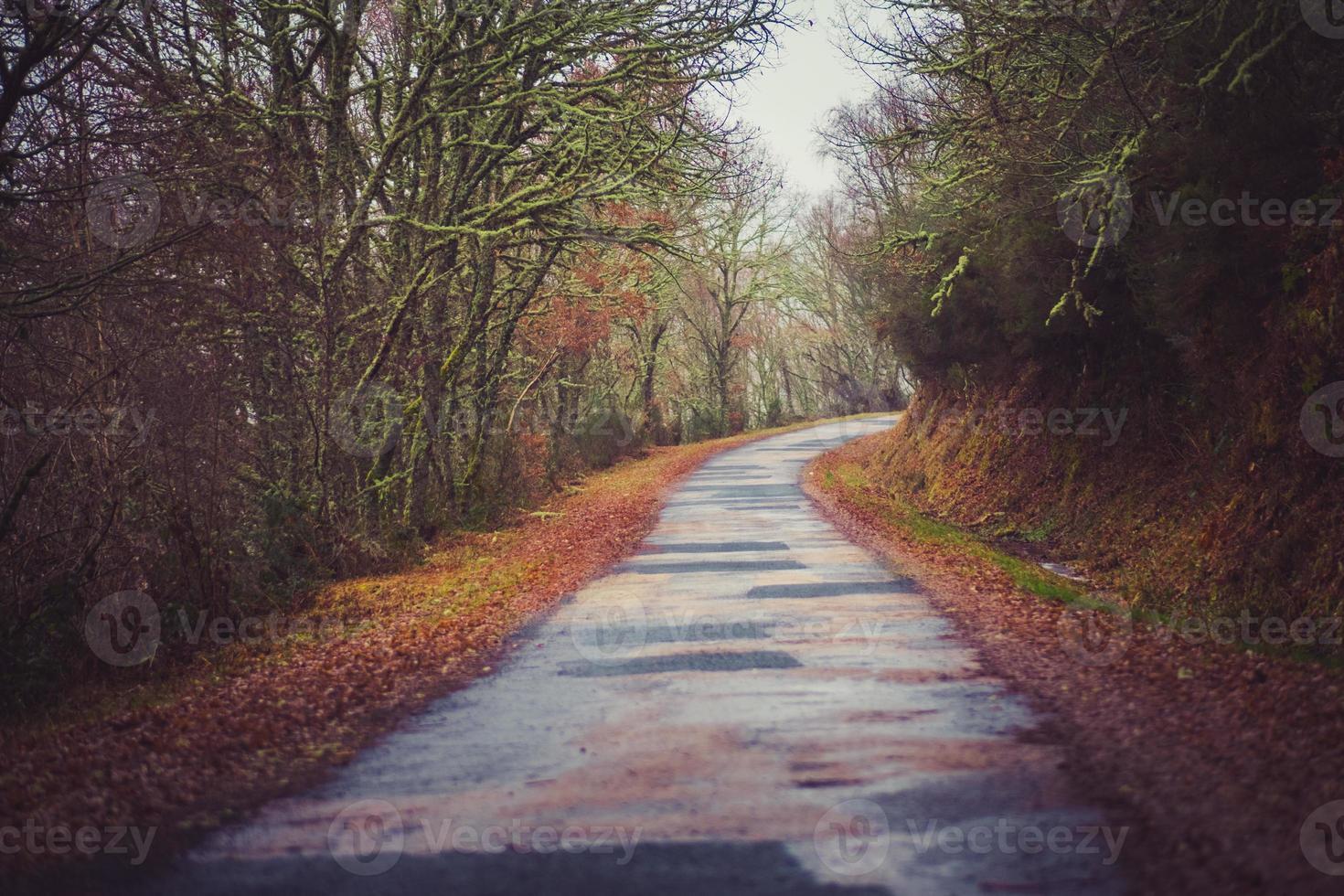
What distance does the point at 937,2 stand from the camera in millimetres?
12688

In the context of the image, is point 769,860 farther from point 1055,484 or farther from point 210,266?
point 1055,484

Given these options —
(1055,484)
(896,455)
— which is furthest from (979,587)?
(896,455)
